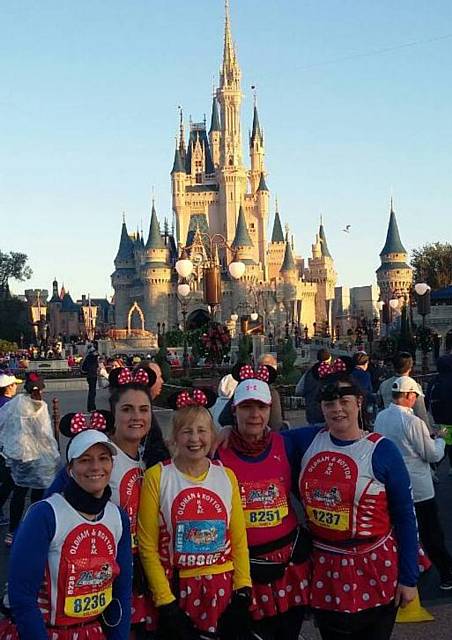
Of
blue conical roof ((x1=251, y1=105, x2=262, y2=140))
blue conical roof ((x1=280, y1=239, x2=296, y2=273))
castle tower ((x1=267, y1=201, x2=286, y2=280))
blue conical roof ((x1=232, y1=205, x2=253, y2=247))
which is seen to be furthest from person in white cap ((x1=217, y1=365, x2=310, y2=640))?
blue conical roof ((x1=251, y1=105, x2=262, y2=140))

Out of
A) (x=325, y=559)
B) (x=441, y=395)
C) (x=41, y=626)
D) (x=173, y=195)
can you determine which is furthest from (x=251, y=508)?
(x=173, y=195)

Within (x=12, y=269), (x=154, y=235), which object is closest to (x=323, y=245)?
(x=154, y=235)

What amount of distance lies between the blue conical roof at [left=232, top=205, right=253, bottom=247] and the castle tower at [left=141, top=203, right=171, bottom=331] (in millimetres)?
7889

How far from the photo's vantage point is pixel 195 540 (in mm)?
3352

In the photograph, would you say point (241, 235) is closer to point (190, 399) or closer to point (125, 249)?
point (125, 249)

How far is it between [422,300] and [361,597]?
18660mm

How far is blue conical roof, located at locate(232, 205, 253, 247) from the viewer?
8238cm

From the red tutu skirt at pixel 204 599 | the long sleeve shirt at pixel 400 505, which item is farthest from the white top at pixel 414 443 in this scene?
the red tutu skirt at pixel 204 599

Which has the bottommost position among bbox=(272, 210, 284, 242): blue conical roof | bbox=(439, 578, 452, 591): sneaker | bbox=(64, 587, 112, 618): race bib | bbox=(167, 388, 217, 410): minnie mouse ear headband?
bbox=(439, 578, 452, 591): sneaker

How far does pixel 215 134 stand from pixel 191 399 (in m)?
90.4

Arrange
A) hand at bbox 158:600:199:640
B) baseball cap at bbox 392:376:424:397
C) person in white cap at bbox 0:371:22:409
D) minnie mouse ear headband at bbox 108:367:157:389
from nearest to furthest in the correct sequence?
hand at bbox 158:600:199:640
minnie mouse ear headband at bbox 108:367:157:389
baseball cap at bbox 392:376:424:397
person in white cap at bbox 0:371:22:409

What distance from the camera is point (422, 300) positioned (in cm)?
2136

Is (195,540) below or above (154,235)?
below

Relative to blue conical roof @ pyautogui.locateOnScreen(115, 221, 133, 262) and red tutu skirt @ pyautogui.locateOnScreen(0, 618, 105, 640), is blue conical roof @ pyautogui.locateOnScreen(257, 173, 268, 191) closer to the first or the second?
blue conical roof @ pyautogui.locateOnScreen(115, 221, 133, 262)
